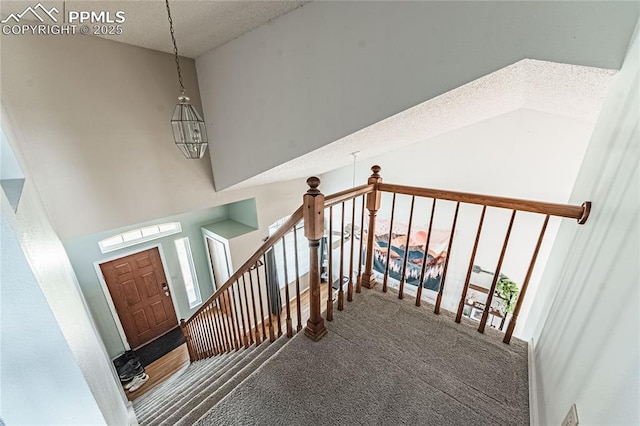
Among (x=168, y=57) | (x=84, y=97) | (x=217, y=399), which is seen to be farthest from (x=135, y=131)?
(x=217, y=399)

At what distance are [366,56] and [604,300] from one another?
1.71 metres

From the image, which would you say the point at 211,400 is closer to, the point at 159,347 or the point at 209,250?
the point at 209,250

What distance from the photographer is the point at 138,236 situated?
13.5 ft

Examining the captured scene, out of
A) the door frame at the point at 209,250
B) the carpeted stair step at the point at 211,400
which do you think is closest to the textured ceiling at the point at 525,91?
the carpeted stair step at the point at 211,400

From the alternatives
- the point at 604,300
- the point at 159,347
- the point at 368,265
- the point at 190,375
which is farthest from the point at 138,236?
the point at 604,300

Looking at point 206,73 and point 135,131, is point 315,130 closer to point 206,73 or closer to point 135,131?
point 206,73

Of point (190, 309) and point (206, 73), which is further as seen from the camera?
point (190, 309)

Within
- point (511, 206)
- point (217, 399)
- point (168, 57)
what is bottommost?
point (217, 399)

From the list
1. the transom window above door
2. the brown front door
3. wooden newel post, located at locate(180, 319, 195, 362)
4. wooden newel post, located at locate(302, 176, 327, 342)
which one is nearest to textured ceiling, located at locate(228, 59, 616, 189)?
wooden newel post, located at locate(302, 176, 327, 342)

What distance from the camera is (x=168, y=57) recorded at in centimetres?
278

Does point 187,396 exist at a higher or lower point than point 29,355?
lower

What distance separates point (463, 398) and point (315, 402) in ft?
2.49

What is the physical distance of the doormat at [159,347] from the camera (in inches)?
165

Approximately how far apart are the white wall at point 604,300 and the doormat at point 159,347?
5.06 metres
